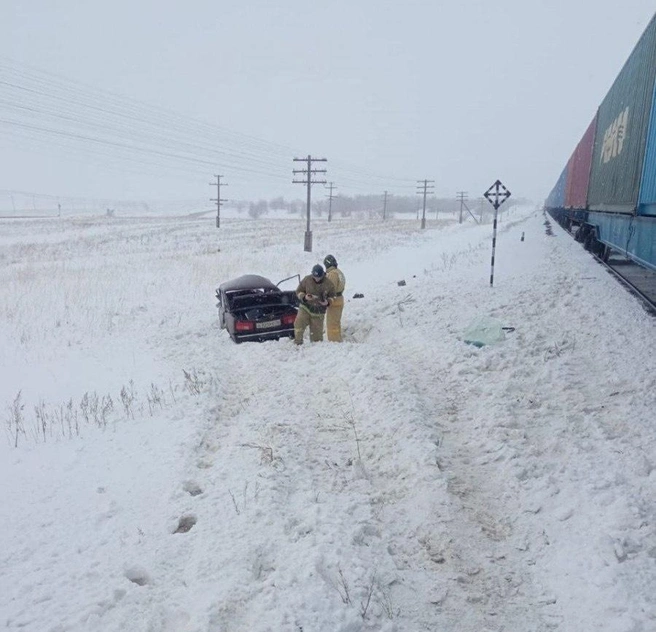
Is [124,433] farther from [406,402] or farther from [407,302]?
[407,302]

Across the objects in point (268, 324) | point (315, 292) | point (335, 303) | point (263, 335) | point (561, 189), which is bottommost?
point (263, 335)

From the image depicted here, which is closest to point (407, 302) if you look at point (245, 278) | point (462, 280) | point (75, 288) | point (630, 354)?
point (462, 280)

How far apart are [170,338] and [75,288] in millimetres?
7840

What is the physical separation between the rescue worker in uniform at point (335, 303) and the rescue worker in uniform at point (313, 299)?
4.3 inches

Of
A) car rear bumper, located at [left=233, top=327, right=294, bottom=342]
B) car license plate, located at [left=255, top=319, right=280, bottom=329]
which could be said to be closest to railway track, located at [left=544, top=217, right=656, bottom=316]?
car rear bumper, located at [left=233, top=327, right=294, bottom=342]

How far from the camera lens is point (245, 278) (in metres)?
11.0

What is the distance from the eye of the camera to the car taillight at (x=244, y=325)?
361 inches

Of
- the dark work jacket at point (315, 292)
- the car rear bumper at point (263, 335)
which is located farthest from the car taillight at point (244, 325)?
the dark work jacket at point (315, 292)

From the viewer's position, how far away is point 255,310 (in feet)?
31.6

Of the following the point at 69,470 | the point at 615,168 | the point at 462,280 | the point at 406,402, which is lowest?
the point at 69,470

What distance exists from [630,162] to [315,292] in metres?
7.90

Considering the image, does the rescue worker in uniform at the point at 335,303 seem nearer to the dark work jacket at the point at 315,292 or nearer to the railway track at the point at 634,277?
the dark work jacket at the point at 315,292

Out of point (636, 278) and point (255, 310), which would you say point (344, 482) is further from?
point (636, 278)

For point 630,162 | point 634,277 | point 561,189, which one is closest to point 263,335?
point 630,162
